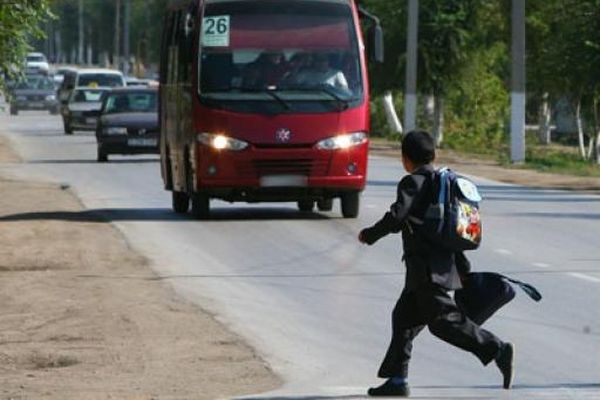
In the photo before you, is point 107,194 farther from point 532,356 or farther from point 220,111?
point 532,356

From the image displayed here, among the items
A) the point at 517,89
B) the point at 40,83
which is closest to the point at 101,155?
the point at 517,89

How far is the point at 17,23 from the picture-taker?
2448 cm

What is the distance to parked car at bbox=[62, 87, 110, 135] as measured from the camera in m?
60.2

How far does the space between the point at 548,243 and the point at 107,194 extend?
10.7 m

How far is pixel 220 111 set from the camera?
917 inches

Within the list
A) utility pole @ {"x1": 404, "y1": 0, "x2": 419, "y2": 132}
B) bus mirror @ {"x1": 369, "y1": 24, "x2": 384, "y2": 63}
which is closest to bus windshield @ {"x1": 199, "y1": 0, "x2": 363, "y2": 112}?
bus mirror @ {"x1": 369, "y1": 24, "x2": 384, "y2": 63}

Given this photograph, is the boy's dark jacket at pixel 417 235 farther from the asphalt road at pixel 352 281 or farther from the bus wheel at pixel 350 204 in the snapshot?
the bus wheel at pixel 350 204

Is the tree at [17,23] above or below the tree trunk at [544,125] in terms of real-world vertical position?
above

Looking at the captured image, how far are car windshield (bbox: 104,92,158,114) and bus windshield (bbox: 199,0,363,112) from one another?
63.7 feet

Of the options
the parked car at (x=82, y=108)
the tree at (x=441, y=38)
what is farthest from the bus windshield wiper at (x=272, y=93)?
the parked car at (x=82, y=108)

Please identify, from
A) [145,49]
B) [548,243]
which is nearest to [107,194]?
[548,243]

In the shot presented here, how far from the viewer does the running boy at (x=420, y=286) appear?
10180mm

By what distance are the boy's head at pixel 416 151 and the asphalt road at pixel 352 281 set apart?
4.29ft

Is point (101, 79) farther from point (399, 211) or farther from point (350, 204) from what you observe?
point (399, 211)
